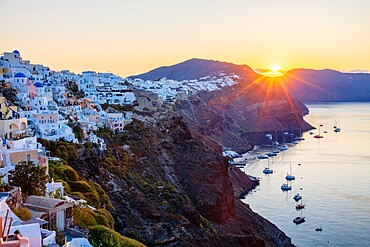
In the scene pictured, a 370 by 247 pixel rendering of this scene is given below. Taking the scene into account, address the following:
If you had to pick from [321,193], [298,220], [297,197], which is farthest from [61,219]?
[321,193]

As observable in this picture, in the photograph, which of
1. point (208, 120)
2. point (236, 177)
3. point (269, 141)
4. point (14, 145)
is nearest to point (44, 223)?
point (14, 145)

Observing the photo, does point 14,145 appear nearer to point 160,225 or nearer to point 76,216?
point 76,216

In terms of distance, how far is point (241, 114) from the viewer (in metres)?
123

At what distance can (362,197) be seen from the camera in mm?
47781

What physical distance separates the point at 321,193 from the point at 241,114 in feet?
241

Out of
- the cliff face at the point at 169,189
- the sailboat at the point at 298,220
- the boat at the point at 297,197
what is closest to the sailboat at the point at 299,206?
the boat at the point at 297,197

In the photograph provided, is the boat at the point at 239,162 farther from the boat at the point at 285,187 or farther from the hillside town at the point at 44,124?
the hillside town at the point at 44,124

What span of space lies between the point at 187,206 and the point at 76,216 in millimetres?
14158

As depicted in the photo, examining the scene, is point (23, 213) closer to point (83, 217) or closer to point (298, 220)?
point (83, 217)

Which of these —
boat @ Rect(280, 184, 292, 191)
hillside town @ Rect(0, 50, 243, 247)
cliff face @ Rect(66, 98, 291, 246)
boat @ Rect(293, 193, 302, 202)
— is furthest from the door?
boat @ Rect(280, 184, 292, 191)

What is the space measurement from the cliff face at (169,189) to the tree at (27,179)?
6.40 metres

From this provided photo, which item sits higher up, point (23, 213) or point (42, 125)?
point (42, 125)

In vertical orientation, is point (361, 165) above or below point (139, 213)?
below

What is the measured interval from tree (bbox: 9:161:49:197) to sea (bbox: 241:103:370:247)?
26038mm
